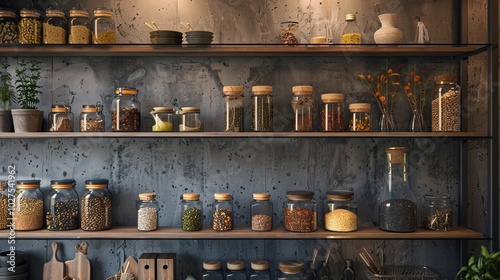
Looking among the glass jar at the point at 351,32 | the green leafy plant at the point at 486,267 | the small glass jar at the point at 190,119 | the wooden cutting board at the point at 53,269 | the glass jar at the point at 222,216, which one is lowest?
the wooden cutting board at the point at 53,269

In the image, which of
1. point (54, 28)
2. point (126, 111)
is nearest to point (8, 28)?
point (54, 28)

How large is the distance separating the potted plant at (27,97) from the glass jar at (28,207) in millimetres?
284

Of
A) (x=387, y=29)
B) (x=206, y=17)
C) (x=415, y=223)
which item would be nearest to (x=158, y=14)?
Result: (x=206, y=17)

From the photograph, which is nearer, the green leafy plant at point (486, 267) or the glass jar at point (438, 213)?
the green leafy plant at point (486, 267)

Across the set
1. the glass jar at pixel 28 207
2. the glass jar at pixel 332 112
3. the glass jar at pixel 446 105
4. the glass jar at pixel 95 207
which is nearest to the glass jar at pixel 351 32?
the glass jar at pixel 332 112

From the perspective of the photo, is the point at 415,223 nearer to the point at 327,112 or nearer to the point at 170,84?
the point at 327,112

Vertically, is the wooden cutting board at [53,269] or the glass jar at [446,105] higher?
the glass jar at [446,105]

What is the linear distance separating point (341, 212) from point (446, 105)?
2.49 ft

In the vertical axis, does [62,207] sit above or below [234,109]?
below

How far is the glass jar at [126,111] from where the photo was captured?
2.58 metres

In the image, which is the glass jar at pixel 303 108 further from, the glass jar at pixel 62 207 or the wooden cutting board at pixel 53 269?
the wooden cutting board at pixel 53 269

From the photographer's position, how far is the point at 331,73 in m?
2.81

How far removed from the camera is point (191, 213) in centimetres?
259

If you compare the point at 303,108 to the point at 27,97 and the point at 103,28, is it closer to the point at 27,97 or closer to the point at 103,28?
the point at 103,28
